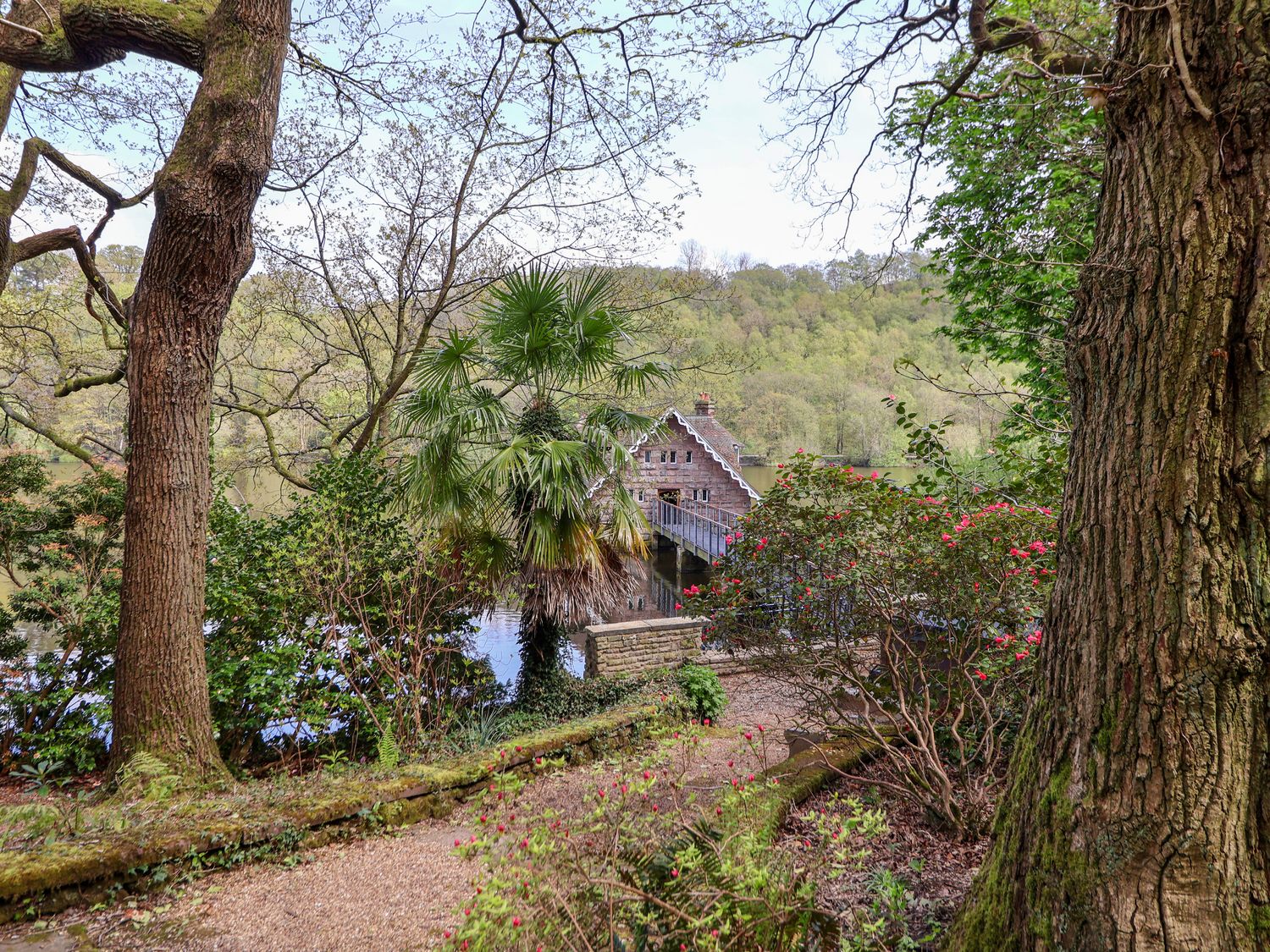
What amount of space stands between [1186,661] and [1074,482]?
18.6 inches

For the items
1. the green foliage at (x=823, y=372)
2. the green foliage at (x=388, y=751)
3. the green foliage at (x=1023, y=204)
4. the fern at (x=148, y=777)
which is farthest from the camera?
the green foliage at (x=823, y=372)

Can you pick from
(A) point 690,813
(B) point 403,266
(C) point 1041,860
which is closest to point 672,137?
Answer: (B) point 403,266

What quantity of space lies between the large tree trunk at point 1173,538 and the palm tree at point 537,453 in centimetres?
403

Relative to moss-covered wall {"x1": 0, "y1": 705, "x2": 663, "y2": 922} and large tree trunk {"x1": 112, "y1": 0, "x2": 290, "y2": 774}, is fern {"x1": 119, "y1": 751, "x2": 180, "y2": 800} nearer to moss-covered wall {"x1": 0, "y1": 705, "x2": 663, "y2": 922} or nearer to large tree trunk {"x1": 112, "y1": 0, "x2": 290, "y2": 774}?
large tree trunk {"x1": 112, "y1": 0, "x2": 290, "y2": 774}

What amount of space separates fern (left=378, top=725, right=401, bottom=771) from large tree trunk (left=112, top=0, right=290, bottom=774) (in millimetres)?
1059

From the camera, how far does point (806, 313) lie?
85.1 ft

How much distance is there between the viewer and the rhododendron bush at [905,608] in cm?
309

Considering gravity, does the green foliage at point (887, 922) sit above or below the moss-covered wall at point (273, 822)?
above

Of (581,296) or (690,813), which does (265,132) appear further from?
(690,813)

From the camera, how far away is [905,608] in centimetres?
339

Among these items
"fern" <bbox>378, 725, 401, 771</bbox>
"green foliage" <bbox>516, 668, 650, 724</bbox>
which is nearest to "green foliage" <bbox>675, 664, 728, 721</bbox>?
"green foliage" <bbox>516, 668, 650, 724</bbox>

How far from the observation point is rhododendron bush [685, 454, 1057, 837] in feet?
10.1

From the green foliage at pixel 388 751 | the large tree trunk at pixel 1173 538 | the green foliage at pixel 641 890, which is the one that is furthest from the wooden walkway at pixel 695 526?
the large tree trunk at pixel 1173 538

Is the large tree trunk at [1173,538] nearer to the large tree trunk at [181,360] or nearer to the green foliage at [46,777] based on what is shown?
the large tree trunk at [181,360]
